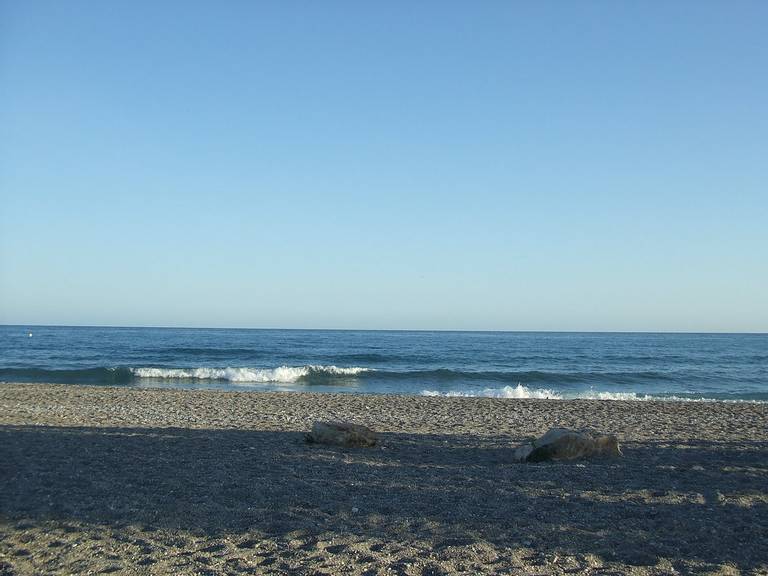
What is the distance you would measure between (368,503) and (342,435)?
3.44 m

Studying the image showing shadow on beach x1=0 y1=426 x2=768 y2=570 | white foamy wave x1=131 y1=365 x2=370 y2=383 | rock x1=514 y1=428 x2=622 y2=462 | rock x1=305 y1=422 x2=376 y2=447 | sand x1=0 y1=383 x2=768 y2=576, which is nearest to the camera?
sand x1=0 y1=383 x2=768 y2=576

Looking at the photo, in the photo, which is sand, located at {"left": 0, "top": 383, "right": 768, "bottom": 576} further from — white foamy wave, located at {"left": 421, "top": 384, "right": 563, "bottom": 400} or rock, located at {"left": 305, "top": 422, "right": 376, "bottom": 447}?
white foamy wave, located at {"left": 421, "top": 384, "right": 563, "bottom": 400}

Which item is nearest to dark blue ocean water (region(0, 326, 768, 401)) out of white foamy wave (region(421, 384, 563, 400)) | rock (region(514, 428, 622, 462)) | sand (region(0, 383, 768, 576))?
white foamy wave (region(421, 384, 563, 400))

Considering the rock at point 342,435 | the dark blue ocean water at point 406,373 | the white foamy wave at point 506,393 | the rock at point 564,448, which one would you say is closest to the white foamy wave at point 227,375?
the dark blue ocean water at point 406,373

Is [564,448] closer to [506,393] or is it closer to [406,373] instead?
[506,393]

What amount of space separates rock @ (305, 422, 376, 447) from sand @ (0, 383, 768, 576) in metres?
0.23

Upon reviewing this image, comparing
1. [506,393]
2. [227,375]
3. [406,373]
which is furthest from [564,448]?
[227,375]

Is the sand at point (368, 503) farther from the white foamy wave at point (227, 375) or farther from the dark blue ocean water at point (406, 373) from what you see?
the white foamy wave at point (227, 375)

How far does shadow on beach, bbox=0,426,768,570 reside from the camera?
5.68 metres

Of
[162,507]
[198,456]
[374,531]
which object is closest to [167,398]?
[198,456]

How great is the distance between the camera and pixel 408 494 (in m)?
7.17

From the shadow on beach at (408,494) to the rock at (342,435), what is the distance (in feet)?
0.72

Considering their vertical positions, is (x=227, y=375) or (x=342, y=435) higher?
(x=342, y=435)

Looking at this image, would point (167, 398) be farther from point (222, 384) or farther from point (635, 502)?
point (635, 502)
